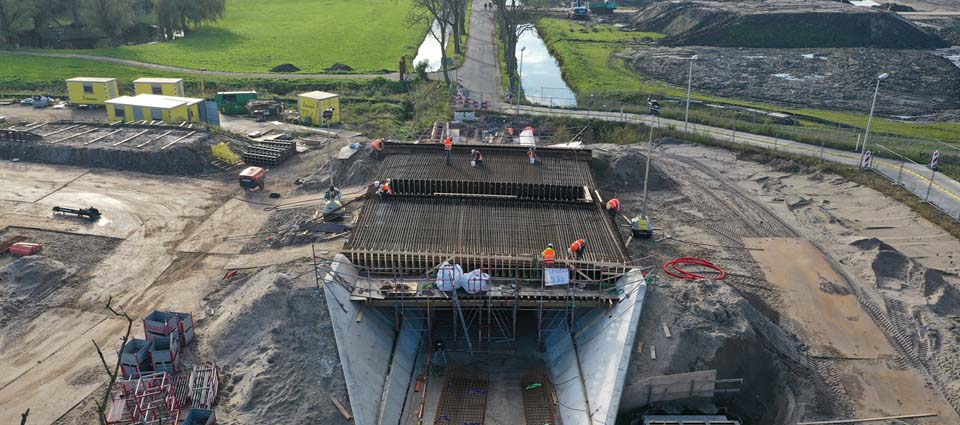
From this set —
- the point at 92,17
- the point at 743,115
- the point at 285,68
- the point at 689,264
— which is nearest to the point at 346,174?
the point at 689,264

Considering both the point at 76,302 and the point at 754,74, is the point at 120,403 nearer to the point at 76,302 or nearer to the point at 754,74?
the point at 76,302

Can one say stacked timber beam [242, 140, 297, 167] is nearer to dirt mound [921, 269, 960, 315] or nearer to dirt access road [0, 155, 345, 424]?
dirt access road [0, 155, 345, 424]

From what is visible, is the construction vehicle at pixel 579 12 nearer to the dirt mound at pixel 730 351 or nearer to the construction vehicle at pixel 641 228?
the construction vehicle at pixel 641 228

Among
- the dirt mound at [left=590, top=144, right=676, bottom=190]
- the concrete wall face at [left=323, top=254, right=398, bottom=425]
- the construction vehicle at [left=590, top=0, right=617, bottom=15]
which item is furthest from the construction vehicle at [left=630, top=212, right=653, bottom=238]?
the construction vehicle at [left=590, top=0, right=617, bottom=15]

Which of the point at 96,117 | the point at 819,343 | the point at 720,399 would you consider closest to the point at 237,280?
the point at 720,399

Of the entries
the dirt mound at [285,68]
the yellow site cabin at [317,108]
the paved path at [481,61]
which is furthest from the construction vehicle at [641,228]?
the dirt mound at [285,68]

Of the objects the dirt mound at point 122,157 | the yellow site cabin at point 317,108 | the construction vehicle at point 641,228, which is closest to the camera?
Answer: the construction vehicle at point 641,228

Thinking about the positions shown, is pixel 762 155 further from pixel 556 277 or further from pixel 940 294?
pixel 556 277
